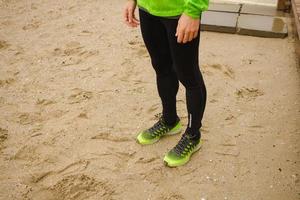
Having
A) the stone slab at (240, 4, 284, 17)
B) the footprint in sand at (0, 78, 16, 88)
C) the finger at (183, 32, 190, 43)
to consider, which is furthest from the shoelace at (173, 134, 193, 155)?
the stone slab at (240, 4, 284, 17)

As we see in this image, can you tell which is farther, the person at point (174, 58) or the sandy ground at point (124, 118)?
the sandy ground at point (124, 118)

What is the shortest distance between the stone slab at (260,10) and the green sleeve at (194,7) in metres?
2.94

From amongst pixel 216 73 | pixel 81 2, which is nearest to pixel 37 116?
pixel 216 73

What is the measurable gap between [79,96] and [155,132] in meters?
0.89

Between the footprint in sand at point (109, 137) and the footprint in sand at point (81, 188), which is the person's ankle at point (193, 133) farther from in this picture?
the footprint in sand at point (81, 188)

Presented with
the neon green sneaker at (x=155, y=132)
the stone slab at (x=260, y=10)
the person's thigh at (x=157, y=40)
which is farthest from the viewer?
the stone slab at (x=260, y=10)

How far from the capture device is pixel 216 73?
3.40 meters

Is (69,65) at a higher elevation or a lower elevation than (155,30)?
lower

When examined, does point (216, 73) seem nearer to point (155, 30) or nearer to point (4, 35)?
point (155, 30)

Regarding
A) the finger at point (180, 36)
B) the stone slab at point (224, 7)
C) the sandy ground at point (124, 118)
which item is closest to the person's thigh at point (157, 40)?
the finger at point (180, 36)

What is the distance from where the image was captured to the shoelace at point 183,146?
2363mm

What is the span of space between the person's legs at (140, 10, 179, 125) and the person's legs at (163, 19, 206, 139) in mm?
134

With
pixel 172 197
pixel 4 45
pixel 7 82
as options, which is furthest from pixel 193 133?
pixel 4 45

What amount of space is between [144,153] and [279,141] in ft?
3.04
